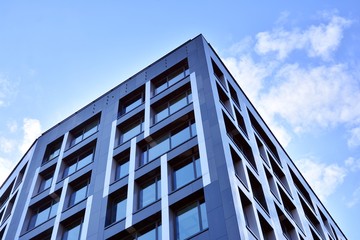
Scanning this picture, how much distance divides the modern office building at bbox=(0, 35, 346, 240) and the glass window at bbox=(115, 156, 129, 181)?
10cm

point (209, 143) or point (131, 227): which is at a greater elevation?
point (209, 143)

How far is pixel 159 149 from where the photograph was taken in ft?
115

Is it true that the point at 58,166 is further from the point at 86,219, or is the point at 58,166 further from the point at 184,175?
the point at 184,175

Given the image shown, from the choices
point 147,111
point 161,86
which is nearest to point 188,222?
point 147,111

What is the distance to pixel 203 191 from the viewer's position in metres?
28.8

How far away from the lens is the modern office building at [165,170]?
29.2 m

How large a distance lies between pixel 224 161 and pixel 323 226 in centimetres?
2390

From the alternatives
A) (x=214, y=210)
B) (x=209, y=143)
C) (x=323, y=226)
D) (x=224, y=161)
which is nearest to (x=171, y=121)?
(x=209, y=143)

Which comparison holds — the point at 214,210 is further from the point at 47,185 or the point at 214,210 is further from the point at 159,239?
the point at 47,185

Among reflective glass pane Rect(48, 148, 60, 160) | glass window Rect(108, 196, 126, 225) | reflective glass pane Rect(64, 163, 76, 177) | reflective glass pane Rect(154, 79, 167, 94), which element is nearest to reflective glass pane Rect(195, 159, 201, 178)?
glass window Rect(108, 196, 126, 225)

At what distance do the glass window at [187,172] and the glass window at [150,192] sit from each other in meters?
1.33

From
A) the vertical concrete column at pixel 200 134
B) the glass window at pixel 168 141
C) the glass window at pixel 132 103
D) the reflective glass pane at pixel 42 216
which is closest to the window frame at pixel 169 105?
the vertical concrete column at pixel 200 134

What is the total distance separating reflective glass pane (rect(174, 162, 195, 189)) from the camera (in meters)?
30.9

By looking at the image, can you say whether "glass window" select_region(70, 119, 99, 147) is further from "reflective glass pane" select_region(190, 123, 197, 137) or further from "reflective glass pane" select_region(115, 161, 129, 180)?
"reflective glass pane" select_region(190, 123, 197, 137)
